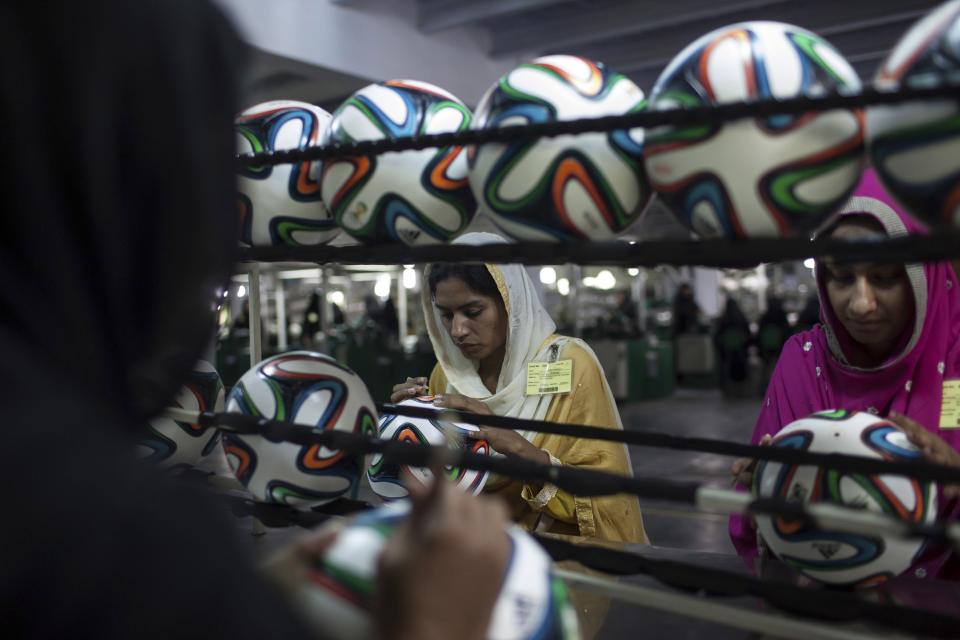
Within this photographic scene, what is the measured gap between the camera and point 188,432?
1.75m

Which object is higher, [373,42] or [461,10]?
[461,10]

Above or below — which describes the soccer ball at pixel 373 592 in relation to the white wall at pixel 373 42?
below

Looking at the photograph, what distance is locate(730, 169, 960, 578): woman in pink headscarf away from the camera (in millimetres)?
1479

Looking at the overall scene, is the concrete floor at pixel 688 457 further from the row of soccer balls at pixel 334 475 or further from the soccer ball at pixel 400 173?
the soccer ball at pixel 400 173

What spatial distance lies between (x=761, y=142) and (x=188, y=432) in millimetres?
1388

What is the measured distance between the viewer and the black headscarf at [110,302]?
0.44 m

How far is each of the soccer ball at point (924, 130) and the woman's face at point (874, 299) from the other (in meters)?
0.66

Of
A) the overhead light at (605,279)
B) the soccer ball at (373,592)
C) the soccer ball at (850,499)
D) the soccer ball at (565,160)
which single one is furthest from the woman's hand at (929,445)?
the overhead light at (605,279)

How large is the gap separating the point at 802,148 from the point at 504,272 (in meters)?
1.37

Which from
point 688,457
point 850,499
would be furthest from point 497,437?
point 688,457

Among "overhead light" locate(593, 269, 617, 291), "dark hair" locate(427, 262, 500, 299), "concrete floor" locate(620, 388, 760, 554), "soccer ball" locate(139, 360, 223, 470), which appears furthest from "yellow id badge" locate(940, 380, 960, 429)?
"overhead light" locate(593, 269, 617, 291)

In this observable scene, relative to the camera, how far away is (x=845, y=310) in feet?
5.37

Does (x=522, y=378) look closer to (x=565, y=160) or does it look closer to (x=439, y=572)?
(x=565, y=160)

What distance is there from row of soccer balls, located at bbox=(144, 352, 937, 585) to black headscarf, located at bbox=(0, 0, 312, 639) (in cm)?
75
